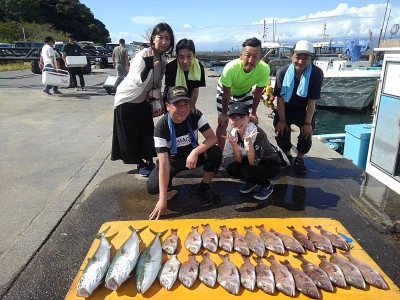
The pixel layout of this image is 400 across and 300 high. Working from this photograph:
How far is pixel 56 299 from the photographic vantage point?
90.2 inches

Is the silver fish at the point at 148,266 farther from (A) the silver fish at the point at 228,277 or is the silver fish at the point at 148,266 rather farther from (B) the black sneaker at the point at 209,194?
(B) the black sneaker at the point at 209,194

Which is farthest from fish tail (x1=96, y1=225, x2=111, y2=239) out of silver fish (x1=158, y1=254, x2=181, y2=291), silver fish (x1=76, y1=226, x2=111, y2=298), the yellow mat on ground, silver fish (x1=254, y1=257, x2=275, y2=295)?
silver fish (x1=254, y1=257, x2=275, y2=295)

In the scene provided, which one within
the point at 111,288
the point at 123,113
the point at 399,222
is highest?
the point at 123,113

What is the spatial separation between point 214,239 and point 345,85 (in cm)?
1769

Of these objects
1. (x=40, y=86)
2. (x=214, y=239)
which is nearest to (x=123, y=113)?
(x=214, y=239)

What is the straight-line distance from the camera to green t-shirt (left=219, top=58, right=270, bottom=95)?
4020 mm

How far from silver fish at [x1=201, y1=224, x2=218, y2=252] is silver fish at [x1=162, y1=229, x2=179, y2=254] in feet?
0.88

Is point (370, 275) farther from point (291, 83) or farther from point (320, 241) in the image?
point (291, 83)

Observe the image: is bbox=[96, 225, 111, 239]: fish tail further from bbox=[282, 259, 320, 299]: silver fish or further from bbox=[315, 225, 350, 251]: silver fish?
bbox=[315, 225, 350, 251]: silver fish

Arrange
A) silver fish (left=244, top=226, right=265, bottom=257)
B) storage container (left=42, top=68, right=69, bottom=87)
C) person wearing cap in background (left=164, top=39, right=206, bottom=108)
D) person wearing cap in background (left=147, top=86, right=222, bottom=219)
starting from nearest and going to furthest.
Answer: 1. silver fish (left=244, top=226, right=265, bottom=257)
2. person wearing cap in background (left=147, top=86, right=222, bottom=219)
3. person wearing cap in background (left=164, top=39, right=206, bottom=108)
4. storage container (left=42, top=68, right=69, bottom=87)

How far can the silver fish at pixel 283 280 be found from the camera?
219 centimetres

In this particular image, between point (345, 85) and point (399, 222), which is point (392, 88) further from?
point (345, 85)

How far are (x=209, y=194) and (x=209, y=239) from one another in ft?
3.59

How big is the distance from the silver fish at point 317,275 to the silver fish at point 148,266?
1.24 metres
